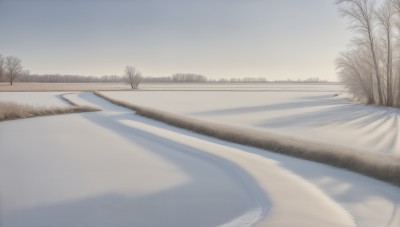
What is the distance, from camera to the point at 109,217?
8203 mm

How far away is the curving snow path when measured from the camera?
27.1 feet

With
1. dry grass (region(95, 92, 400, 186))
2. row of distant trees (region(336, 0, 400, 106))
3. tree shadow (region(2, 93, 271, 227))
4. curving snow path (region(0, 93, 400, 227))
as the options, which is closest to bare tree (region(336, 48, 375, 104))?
row of distant trees (region(336, 0, 400, 106))

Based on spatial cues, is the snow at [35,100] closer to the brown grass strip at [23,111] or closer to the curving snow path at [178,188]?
the brown grass strip at [23,111]

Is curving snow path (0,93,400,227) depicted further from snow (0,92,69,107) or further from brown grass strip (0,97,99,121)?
snow (0,92,69,107)

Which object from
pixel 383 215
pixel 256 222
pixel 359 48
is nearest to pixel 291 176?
→ pixel 383 215

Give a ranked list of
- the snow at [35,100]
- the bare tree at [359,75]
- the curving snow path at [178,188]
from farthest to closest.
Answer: the bare tree at [359,75] → the snow at [35,100] → the curving snow path at [178,188]

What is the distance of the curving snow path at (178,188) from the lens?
27.1 feet

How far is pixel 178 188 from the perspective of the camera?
10562mm

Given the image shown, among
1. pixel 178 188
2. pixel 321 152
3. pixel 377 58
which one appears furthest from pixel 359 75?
pixel 178 188

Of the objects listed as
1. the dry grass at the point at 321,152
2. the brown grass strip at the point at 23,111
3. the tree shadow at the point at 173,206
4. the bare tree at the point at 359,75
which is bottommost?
the tree shadow at the point at 173,206

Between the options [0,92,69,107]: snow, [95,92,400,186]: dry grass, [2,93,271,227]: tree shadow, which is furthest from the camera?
[0,92,69,107]: snow

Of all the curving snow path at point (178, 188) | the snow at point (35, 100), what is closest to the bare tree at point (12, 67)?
the snow at point (35, 100)

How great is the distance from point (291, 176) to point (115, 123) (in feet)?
54.5

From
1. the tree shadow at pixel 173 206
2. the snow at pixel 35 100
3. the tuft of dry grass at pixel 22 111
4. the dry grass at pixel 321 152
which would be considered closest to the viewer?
the tree shadow at pixel 173 206
